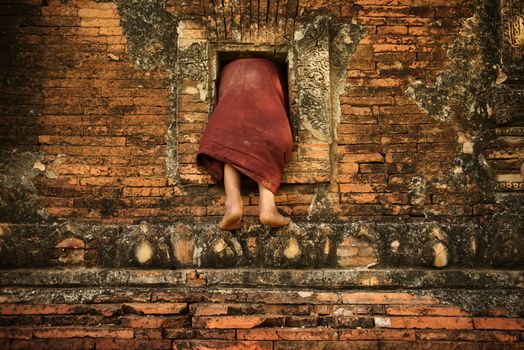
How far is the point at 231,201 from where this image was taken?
10.3 feet

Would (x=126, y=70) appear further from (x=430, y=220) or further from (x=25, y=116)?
(x=430, y=220)

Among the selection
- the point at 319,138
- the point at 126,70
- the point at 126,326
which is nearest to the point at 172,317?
the point at 126,326

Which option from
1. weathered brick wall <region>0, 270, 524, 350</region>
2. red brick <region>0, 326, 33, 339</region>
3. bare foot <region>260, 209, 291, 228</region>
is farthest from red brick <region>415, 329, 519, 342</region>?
red brick <region>0, 326, 33, 339</region>

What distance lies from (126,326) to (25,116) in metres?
1.60

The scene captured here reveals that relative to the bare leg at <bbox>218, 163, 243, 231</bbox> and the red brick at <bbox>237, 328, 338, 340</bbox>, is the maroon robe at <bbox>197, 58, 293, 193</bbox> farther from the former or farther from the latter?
the red brick at <bbox>237, 328, 338, 340</bbox>

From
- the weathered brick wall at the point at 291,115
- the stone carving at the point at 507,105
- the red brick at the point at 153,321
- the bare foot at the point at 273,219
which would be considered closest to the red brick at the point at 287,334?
the red brick at the point at 153,321

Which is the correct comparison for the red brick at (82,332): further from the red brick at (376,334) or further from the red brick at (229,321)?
the red brick at (376,334)

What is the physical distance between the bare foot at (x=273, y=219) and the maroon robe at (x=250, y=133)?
0.51 feet

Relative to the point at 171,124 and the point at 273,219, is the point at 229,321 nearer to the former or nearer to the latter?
the point at 273,219

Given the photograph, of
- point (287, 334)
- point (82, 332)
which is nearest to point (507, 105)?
point (287, 334)

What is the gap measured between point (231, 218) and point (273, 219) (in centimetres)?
26

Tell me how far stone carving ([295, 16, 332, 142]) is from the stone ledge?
3.11 ft

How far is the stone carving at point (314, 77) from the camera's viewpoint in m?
3.39

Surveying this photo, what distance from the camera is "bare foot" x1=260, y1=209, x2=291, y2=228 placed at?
308 cm
